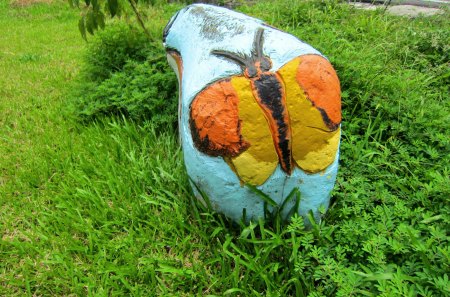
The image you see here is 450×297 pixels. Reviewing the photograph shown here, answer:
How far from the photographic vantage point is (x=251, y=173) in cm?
166

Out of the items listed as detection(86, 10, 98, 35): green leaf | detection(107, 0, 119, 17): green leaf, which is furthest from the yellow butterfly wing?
detection(86, 10, 98, 35): green leaf

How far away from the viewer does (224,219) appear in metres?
1.87

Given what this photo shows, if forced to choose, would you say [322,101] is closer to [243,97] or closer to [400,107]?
[243,97]

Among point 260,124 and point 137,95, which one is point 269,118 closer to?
point 260,124

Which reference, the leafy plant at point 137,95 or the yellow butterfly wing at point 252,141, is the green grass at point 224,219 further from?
the yellow butterfly wing at point 252,141

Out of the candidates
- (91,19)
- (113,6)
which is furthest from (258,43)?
(91,19)

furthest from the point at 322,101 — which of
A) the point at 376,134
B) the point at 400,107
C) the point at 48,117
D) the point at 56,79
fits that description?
the point at 56,79

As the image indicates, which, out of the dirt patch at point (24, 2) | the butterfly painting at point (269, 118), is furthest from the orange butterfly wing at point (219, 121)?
the dirt patch at point (24, 2)

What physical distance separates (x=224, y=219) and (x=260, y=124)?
1.77 feet

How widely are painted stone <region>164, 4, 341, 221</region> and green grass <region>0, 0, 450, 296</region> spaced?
0.17m

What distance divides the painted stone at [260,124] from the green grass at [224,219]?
0.17m

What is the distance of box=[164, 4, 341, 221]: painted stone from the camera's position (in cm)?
162

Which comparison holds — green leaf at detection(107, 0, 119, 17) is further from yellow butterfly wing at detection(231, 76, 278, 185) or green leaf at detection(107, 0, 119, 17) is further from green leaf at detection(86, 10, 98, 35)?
yellow butterfly wing at detection(231, 76, 278, 185)

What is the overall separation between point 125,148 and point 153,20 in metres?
2.75
